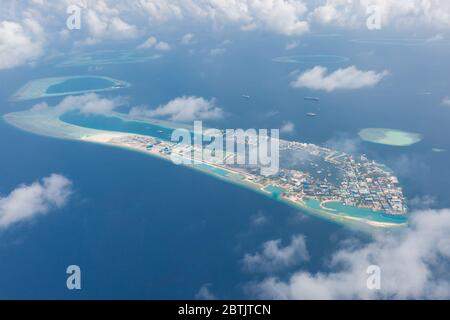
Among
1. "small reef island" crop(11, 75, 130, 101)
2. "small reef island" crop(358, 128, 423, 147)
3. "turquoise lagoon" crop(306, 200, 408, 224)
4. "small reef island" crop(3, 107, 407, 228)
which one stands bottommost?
"turquoise lagoon" crop(306, 200, 408, 224)

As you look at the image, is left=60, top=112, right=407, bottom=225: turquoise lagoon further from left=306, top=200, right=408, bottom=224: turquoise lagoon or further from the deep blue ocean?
the deep blue ocean

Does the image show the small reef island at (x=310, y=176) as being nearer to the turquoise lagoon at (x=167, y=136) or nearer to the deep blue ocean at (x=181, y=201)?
the turquoise lagoon at (x=167, y=136)

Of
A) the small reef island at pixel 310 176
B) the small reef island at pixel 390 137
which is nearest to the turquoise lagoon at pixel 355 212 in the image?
the small reef island at pixel 310 176

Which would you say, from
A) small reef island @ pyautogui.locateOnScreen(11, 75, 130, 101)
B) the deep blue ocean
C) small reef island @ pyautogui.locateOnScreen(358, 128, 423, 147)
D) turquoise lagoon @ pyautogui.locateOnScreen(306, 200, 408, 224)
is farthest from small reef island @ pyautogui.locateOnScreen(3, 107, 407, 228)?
small reef island @ pyautogui.locateOnScreen(11, 75, 130, 101)

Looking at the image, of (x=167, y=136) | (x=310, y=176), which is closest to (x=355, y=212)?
(x=310, y=176)

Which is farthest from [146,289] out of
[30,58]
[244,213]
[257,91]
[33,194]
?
[30,58]

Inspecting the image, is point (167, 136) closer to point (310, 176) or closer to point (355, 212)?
point (310, 176)
